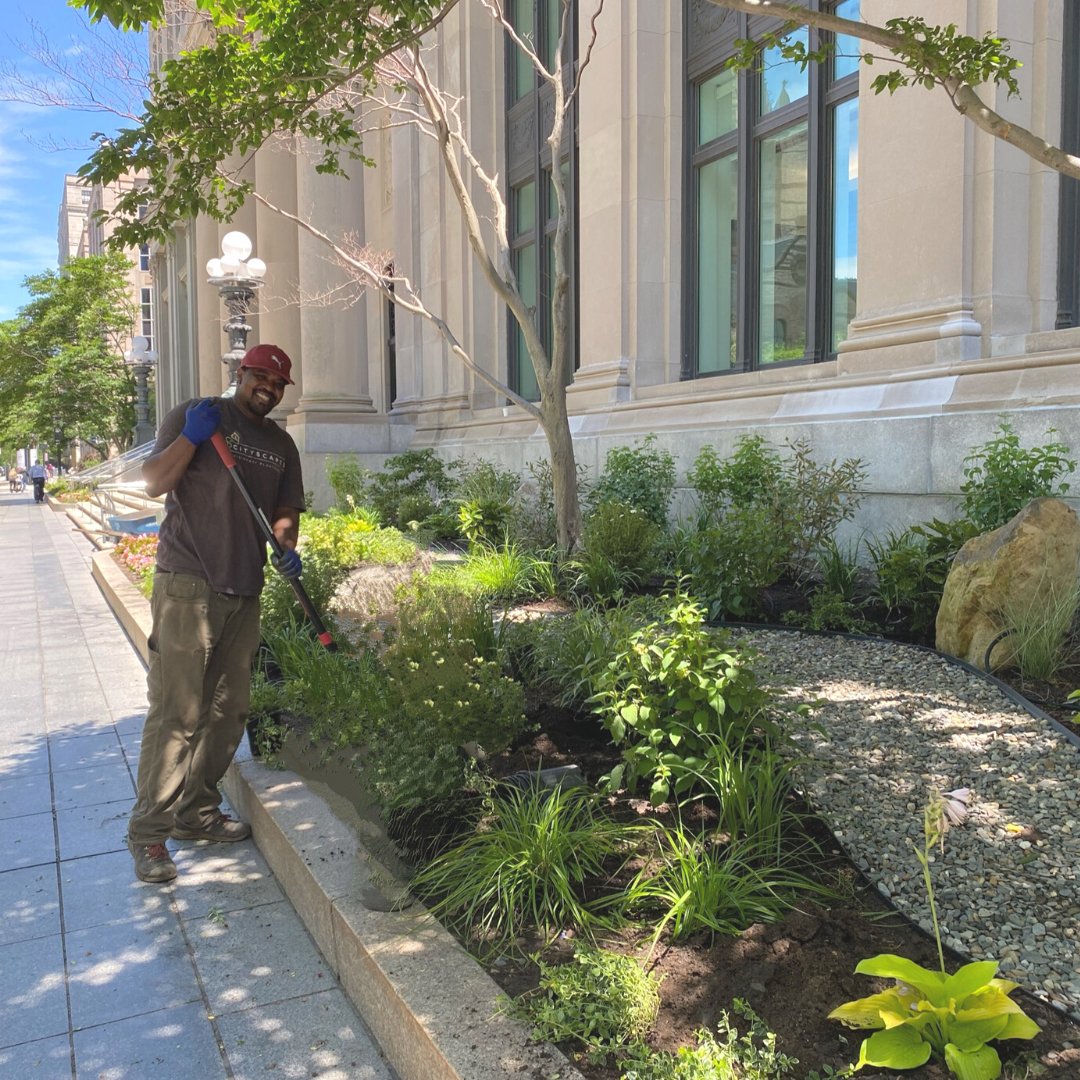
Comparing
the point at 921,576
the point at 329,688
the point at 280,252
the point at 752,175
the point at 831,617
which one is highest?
the point at 280,252

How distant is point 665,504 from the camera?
10.4m

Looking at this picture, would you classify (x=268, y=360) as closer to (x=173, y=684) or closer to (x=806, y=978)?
(x=173, y=684)

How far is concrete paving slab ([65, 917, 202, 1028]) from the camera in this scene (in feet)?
11.0

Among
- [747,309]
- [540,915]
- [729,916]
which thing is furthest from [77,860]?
[747,309]

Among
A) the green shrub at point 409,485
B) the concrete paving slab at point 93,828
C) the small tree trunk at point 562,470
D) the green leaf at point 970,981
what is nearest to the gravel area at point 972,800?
the green leaf at point 970,981

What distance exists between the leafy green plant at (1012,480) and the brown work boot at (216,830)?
5052 millimetres

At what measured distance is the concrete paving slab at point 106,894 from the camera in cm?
400

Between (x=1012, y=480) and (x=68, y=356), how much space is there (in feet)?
149

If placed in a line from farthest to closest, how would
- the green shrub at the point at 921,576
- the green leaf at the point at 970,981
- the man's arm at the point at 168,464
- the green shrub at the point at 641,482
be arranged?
the green shrub at the point at 641,482, the green shrub at the point at 921,576, the man's arm at the point at 168,464, the green leaf at the point at 970,981

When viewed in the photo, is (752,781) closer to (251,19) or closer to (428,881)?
(428,881)

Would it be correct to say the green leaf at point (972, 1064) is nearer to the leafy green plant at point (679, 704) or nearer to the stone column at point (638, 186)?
the leafy green plant at point (679, 704)

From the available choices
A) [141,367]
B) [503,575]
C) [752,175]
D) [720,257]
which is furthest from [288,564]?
[141,367]

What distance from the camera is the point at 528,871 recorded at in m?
3.32

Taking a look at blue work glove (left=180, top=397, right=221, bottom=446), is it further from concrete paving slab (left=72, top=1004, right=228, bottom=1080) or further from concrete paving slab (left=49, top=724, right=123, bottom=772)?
concrete paving slab (left=49, top=724, right=123, bottom=772)
